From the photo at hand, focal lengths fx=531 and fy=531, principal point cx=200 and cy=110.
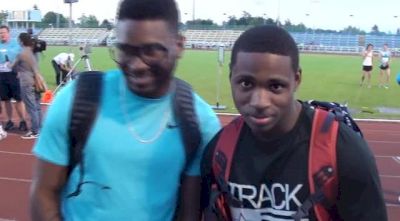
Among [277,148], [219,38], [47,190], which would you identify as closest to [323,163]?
[277,148]

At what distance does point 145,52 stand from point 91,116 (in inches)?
10.3

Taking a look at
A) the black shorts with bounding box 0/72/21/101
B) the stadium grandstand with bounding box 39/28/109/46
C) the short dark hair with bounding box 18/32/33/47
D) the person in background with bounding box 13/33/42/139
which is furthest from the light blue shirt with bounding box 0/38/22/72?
the stadium grandstand with bounding box 39/28/109/46

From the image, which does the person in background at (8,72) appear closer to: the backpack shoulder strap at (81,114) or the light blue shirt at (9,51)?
the light blue shirt at (9,51)

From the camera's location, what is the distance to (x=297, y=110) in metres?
1.72

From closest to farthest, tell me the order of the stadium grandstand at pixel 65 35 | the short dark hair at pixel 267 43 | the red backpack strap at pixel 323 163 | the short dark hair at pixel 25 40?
the red backpack strap at pixel 323 163
the short dark hair at pixel 267 43
the short dark hair at pixel 25 40
the stadium grandstand at pixel 65 35

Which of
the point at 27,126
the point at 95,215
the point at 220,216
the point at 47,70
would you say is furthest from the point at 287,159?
the point at 47,70

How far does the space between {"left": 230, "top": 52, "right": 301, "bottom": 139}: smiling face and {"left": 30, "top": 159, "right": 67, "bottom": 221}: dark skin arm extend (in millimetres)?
619

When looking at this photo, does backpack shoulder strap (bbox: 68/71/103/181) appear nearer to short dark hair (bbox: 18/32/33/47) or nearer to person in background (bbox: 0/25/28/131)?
short dark hair (bbox: 18/32/33/47)

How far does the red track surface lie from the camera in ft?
17.7

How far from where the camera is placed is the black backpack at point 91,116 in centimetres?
164

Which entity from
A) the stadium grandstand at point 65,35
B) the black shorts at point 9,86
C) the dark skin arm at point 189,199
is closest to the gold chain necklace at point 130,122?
the dark skin arm at point 189,199

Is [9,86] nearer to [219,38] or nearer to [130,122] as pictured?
[130,122]

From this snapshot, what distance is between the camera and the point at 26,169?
22.4ft

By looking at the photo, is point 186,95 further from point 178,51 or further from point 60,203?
point 60,203
